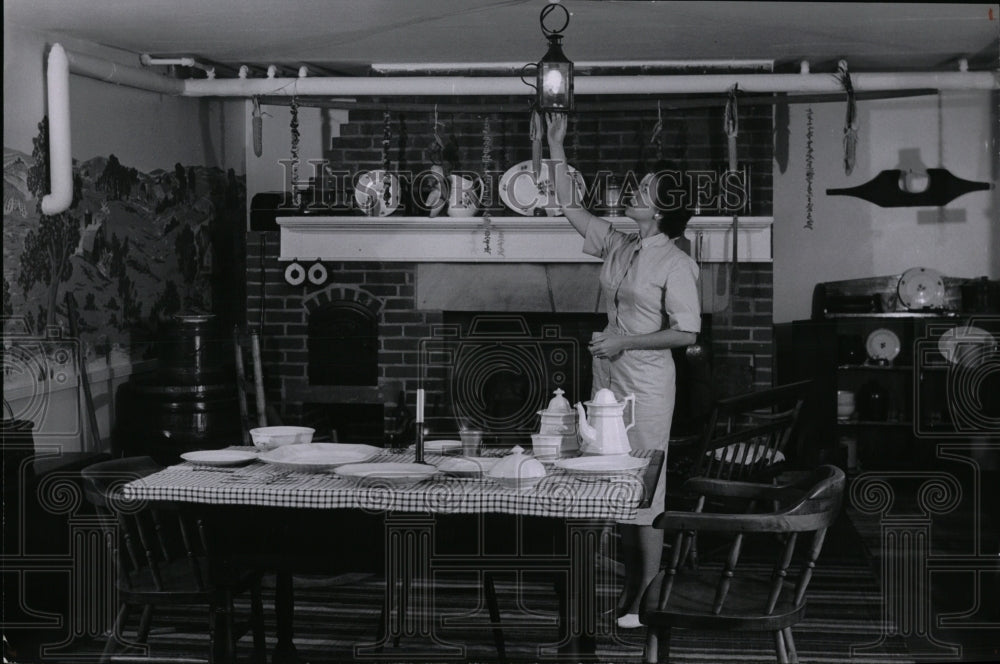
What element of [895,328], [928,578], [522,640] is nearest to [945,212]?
[895,328]

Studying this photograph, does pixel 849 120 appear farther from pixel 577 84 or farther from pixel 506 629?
pixel 506 629

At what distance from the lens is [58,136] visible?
5.07m

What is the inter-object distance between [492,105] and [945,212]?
9.92 feet

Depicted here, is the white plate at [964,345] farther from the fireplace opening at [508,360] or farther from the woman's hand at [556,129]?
the woman's hand at [556,129]

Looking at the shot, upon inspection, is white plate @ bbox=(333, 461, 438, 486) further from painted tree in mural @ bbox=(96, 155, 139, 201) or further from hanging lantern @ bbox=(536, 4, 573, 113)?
painted tree in mural @ bbox=(96, 155, 139, 201)

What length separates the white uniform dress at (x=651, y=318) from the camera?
412 centimetres

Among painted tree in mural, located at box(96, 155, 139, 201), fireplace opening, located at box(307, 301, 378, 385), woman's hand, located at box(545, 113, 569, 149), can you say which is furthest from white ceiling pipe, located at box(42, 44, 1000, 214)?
woman's hand, located at box(545, 113, 569, 149)

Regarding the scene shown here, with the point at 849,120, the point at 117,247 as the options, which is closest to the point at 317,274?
the point at 117,247

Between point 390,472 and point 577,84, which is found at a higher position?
point 577,84

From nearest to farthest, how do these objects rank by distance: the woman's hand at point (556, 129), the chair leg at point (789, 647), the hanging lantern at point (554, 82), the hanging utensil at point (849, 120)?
the chair leg at point (789, 647) < the hanging lantern at point (554, 82) < the woman's hand at point (556, 129) < the hanging utensil at point (849, 120)

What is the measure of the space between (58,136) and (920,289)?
5093 mm

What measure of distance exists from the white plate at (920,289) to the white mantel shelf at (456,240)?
104 centimetres

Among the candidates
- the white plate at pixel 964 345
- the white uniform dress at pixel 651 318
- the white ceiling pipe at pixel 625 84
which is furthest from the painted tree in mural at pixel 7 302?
the white plate at pixel 964 345

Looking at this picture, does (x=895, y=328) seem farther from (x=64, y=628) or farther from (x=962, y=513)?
(x=64, y=628)
